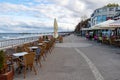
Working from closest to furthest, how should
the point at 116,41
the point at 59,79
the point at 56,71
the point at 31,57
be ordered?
the point at 59,79
the point at 31,57
the point at 56,71
the point at 116,41

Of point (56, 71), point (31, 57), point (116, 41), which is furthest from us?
point (116, 41)

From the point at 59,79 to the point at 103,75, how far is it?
1.78 m

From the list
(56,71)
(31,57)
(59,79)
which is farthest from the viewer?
(56,71)

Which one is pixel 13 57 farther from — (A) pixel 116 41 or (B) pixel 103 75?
(A) pixel 116 41

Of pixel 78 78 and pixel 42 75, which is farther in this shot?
pixel 42 75

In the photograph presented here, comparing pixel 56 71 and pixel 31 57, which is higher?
pixel 31 57

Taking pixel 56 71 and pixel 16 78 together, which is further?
pixel 56 71

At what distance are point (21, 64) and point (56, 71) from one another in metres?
1.46

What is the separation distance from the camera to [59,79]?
9.05 m

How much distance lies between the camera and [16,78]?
369 inches

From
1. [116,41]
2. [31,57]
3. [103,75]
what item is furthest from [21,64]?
[116,41]

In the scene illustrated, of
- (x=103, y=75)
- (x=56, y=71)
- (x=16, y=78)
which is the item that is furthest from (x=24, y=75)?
(x=103, y=75)

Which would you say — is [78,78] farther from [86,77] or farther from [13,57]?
[13,57]

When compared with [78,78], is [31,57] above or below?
above
